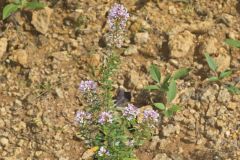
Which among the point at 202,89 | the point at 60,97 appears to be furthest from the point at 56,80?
the point at 202,89

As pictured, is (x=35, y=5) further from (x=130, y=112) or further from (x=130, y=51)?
(x=130, y=112)

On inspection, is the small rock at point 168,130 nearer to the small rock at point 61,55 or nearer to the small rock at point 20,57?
the small rock at point 61,55

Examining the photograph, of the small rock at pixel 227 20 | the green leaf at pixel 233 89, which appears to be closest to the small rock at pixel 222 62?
the green leaf at pixel 233 89

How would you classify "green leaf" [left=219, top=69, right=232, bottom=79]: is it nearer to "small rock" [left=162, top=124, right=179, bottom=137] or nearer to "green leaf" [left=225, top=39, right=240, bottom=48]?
"green leaf" [left=225, top=39, right=240, bottom=48]

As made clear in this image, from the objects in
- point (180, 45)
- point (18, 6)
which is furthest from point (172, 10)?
point (18, 6)

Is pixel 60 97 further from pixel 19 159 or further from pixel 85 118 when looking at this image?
pixel 85 118

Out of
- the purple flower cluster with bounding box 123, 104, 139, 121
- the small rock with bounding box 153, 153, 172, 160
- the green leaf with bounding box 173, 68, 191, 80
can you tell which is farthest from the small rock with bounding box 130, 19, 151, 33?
the purple flower cluster with bounding box 123, 104, 139, 121
